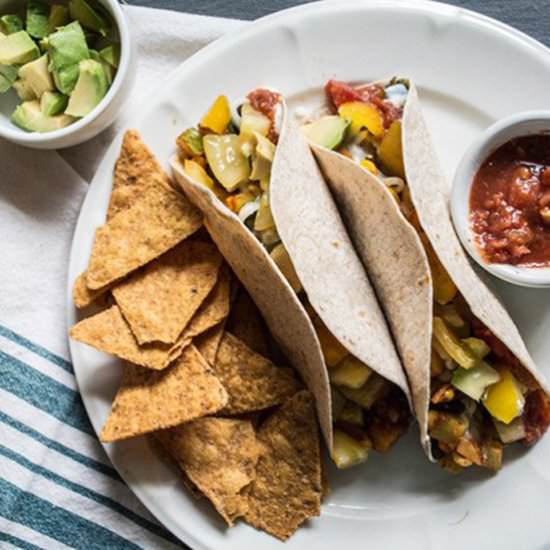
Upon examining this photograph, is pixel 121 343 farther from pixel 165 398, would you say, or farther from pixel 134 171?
pixel 134 171

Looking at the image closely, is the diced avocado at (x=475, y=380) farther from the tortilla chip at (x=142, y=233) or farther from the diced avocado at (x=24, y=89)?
the diced avocado at (x=24, y=89)

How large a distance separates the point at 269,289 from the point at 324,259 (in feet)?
0.62

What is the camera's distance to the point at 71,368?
314 cm

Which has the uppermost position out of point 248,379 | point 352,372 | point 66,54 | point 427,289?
point 66,54

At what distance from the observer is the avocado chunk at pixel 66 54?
9.27ft

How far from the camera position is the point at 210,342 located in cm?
295

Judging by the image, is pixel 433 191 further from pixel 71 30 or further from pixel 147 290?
pixel 71 30

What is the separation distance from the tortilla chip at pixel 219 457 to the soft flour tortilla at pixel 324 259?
589 millimetres

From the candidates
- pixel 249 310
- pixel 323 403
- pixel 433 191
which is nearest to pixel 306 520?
pixel 323 403

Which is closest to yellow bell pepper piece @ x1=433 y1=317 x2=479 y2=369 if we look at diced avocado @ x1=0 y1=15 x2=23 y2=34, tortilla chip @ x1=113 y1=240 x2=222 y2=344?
tortilla chip @ x1=113 y1=240 x2=222 y2=344

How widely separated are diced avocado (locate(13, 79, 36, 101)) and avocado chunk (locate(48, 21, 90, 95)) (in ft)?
0.38

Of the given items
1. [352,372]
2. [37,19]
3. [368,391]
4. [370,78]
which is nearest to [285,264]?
[352,372]

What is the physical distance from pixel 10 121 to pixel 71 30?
39 centimetres

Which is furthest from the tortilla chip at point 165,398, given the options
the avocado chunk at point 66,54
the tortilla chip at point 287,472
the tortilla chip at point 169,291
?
the avocado chunk at point 66,54
